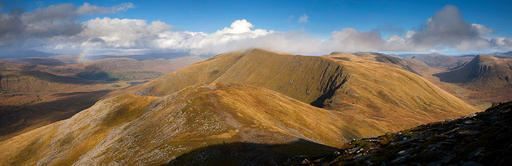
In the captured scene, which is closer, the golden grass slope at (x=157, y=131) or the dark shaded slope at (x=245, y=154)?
the dark shaded slope at (x=245, y=154)

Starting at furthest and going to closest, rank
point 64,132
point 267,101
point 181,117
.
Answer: point 267,101
point 64,132
point 181,117

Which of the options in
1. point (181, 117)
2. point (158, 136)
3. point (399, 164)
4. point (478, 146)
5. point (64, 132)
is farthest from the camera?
point (64, 132)

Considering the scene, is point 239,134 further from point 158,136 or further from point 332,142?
point 332,142

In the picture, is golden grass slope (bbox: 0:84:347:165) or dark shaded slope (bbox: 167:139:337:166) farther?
golden grass slope (bbox: 0:84:347:165)

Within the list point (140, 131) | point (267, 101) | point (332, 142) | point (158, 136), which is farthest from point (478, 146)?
point (267, 101)

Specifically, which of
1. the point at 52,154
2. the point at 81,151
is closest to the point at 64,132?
the point at 52,154

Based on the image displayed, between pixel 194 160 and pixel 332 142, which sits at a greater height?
pixel 194 160

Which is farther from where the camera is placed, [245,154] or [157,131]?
[157,131]

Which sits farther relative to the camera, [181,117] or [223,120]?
[181,117]

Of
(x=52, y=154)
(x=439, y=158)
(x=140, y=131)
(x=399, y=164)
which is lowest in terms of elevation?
(x=52, y=154)

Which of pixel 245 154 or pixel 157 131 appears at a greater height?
pixel 245 154
